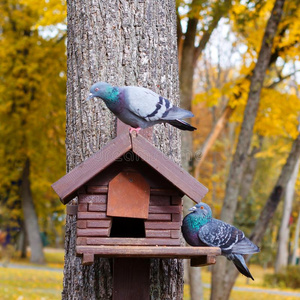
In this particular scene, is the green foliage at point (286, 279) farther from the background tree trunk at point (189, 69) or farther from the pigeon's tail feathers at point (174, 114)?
the pigeon's tail feathers at point (174, 114)

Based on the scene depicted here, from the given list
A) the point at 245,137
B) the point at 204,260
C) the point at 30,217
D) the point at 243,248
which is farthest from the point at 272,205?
the point at 30,217

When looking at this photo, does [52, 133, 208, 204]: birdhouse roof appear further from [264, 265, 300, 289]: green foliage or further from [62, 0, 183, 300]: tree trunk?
[264, 265, 300, 289]: green foliage

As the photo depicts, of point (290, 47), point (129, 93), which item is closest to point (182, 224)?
point (129, 93)

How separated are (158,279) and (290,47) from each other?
610cm

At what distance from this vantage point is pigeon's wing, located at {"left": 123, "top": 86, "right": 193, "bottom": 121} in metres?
2.39

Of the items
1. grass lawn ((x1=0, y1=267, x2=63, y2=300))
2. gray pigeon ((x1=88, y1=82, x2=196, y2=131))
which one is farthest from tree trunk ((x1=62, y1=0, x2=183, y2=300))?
grass lawn ((x1=0, y1=267, x2=63, y2=300))

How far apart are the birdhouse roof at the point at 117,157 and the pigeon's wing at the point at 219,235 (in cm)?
24

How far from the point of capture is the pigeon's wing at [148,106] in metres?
2.39

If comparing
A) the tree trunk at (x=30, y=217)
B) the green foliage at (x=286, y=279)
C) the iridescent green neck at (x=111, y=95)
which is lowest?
the green foliage at (x=286, y=279)

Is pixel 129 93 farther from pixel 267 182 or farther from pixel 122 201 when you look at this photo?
pixel 267 182

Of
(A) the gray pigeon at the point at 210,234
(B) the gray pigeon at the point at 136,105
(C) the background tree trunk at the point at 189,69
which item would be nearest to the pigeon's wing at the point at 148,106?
(B) the gray pigeon at the point at 136,105

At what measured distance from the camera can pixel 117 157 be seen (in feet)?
7.70

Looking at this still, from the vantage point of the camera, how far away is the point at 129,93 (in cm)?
239

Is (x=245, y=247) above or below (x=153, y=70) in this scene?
below
